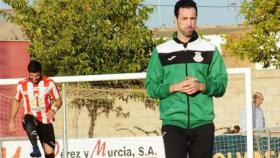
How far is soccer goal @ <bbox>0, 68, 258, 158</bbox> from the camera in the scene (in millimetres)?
13969

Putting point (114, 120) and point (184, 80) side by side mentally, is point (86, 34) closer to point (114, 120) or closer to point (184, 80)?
point (114, 120)

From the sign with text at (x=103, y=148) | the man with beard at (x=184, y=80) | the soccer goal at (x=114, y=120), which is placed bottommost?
the sign with text at (x=103, y=148)

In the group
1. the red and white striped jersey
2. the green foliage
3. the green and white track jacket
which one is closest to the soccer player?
the red and white striped jersey

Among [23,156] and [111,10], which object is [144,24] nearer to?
[111,10]

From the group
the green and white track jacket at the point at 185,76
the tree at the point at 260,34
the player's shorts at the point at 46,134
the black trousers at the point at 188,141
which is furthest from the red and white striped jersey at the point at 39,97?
the tree at the point at 260,34

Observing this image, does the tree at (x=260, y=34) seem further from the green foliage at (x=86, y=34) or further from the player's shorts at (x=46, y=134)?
the player's shorts at (x=46, y=134)

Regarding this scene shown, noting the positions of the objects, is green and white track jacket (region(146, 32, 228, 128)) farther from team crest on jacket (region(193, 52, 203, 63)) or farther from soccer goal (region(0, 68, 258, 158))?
soccer goal (region(0, 68, 258, 158))

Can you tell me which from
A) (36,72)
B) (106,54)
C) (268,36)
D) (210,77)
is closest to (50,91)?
(36,72)

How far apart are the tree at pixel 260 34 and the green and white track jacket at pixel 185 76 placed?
63.0 feet

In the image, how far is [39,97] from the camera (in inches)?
481

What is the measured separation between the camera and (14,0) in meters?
24.2

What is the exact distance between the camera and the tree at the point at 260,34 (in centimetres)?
2583

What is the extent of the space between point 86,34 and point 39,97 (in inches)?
447

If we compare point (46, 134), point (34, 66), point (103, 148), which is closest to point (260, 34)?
point (103, 148)
